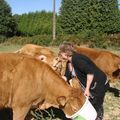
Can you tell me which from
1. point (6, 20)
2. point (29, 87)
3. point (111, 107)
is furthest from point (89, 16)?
point (29, 87)

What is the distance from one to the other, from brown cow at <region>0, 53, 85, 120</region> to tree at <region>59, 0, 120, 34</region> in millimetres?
44601

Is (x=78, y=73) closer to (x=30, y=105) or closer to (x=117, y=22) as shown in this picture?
(x=30, y=105)

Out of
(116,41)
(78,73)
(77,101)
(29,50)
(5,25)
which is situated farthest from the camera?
(5,25)

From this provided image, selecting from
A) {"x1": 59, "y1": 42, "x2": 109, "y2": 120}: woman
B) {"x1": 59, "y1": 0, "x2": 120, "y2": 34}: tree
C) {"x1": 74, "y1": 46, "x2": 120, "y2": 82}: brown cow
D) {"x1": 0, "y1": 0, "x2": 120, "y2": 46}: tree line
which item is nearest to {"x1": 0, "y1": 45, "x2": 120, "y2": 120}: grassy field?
{"x1": 74, "y1": 46, "x2": 120, "y2": 82}: brown cow

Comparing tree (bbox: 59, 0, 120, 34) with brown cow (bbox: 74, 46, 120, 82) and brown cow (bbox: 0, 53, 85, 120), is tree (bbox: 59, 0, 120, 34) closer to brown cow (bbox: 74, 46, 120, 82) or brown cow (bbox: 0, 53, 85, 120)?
brown cow (bbox: 74, 46, 120, 82)

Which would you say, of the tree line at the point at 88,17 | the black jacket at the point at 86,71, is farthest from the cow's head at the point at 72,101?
the tree line at the point at 88,17

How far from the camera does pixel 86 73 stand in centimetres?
718

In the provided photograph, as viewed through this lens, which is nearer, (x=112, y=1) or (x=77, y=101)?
(x=77, y=101)

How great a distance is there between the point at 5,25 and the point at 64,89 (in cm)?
5713

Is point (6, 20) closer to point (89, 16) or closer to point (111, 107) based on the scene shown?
point (89, 16)

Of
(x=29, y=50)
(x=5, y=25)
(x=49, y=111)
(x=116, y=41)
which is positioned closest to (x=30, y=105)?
(x=49, y=111)

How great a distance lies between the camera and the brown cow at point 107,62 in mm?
11281

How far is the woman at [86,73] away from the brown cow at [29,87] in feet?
1.49

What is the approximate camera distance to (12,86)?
6.71 m
